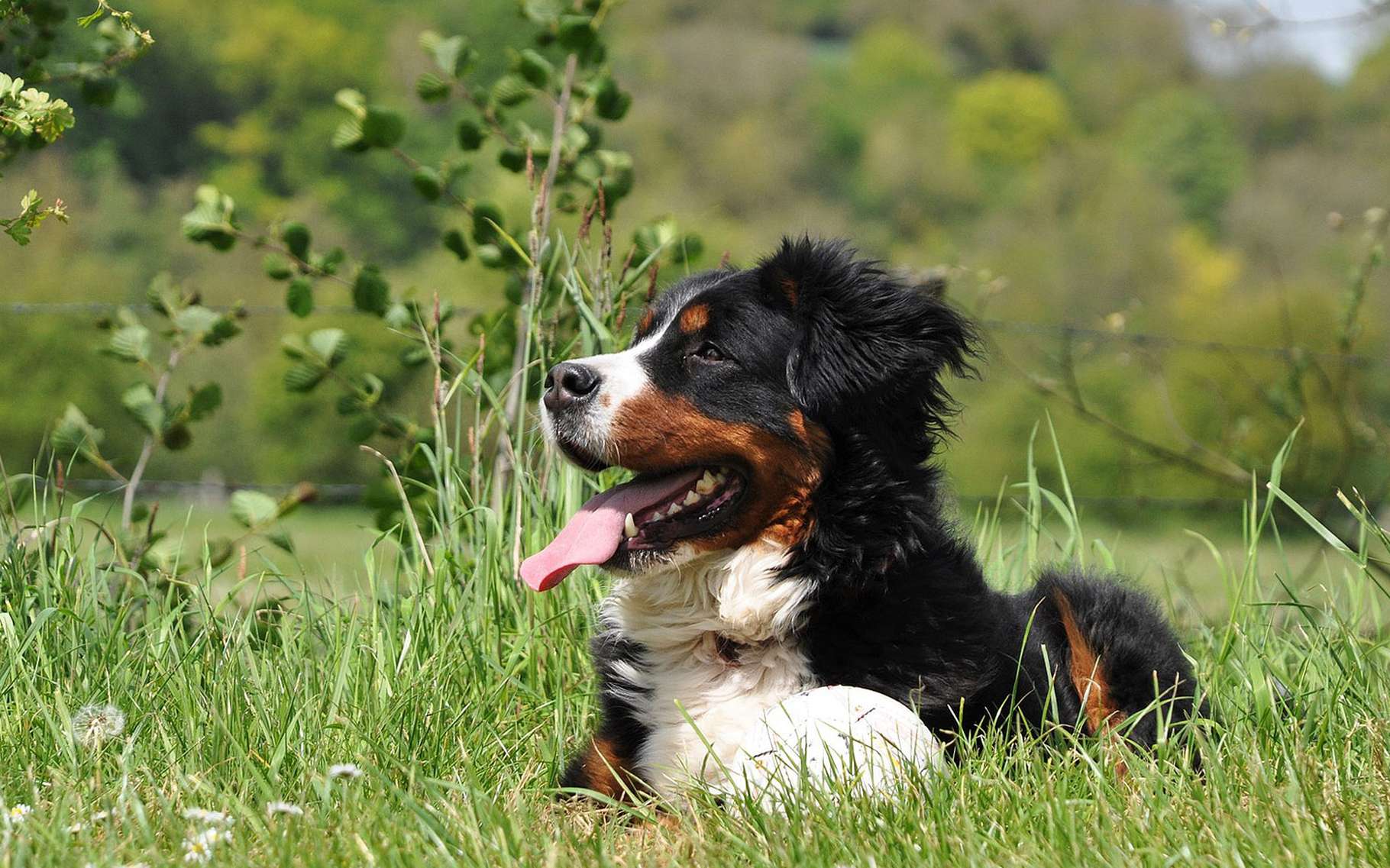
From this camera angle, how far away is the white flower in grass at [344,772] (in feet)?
6.86

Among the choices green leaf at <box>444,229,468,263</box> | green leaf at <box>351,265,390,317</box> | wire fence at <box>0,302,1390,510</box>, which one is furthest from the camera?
wire fence at <box>0,302,1390,510</box>

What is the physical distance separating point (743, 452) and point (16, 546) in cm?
202

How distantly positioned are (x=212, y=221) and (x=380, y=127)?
2.01 ft

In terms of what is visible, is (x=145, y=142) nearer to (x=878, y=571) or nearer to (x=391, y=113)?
(x=391, y=113)

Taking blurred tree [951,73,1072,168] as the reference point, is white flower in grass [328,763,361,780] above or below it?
above

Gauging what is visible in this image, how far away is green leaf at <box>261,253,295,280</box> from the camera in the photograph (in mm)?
4363

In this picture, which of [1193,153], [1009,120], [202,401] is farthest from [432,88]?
[1009,120]

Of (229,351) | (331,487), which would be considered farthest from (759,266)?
(229,351)

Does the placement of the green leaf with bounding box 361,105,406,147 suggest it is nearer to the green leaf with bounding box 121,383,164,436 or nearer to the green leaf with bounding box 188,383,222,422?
the green leaf with bounding box 188,383,222,422

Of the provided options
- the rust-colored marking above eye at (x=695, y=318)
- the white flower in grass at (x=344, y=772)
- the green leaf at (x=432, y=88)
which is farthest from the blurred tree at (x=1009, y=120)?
the white flower in grass at (x=344, y=772)

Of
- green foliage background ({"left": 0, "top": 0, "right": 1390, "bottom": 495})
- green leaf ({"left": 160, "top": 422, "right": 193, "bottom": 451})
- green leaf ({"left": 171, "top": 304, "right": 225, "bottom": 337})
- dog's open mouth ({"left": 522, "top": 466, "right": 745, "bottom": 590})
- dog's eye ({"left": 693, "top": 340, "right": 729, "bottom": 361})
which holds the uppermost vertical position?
dog's eye ({"left": 693, "top": 340, "right": 729, "bottom": 361})

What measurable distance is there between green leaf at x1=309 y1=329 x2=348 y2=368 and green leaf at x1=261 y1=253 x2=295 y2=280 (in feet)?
0.77

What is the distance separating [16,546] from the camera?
3.52 meters

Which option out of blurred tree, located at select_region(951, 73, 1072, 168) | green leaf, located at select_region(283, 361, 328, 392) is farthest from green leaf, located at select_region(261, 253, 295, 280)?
blurred tree, located at select_region(951, 73, 1072, 168)
